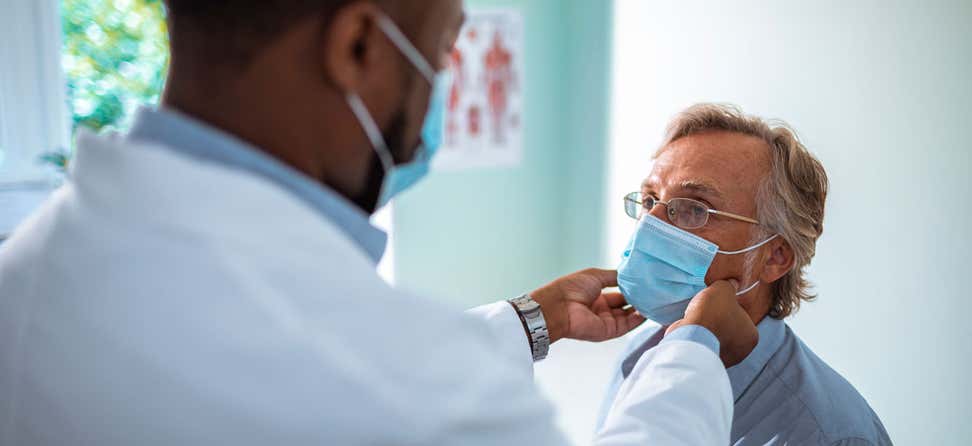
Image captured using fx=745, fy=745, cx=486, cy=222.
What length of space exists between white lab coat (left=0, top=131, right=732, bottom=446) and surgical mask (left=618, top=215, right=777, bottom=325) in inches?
36.5

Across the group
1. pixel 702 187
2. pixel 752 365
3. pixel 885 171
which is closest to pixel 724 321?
pixel 752 365

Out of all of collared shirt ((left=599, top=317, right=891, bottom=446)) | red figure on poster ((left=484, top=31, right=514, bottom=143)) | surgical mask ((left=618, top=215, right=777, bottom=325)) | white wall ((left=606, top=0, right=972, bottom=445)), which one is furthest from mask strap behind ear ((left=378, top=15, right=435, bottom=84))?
red figure on poster ((left=484, top=31, right=514, bottom=143))

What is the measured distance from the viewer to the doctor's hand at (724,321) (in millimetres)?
1241

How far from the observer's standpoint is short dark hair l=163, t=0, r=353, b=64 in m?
0.73

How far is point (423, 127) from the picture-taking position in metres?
0.92

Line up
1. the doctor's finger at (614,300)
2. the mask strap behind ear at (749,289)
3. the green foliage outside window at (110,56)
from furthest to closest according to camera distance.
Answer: the green foliage outside window at (110,56) < the doctor's finger at (614,300) < the mask strap behind ear at (749,289)

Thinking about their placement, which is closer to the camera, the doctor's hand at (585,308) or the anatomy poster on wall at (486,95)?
the doctor's hand at (585,308)

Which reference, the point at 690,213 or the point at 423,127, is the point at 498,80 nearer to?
the point at 690,213

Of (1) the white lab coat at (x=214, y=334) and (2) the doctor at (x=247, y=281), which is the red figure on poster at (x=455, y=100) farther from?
(1) the white lab coat at (x=214, y=334)

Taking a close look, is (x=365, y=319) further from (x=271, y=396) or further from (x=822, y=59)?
(x=822, y=59)

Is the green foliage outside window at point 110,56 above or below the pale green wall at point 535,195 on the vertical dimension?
above

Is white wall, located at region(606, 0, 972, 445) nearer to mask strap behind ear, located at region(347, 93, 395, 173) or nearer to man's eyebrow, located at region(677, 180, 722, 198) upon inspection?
man's eyebrow, located at region(677, 180, 722, 198)

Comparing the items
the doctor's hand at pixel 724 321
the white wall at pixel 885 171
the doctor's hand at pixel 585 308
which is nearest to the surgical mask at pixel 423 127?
the doctor's hand at pixel 724 321

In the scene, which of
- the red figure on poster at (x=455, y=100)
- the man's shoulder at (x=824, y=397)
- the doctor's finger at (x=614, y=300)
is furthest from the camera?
the red figure on poster at (x=455, y=100)
